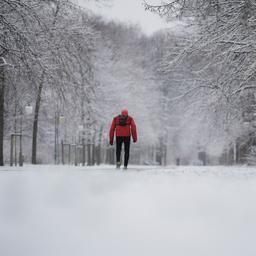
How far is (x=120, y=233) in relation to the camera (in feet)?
14.9

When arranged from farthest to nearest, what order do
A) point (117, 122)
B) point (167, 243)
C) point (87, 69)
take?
point (87, 69), point (117, 122), point (167, 243)

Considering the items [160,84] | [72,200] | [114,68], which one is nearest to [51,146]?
[114,68]

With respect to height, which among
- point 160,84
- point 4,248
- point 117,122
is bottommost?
point 4,248

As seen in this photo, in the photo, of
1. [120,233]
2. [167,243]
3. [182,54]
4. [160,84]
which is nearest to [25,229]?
[120,233]

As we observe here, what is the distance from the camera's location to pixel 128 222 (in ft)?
16.2

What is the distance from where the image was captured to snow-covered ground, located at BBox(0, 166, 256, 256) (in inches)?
164

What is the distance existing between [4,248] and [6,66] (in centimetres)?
1350

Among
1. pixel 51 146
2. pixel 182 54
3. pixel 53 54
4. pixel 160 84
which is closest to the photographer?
pixel 182 54

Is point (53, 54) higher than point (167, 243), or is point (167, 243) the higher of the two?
point (53, 54)

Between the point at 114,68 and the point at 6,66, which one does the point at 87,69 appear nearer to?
the point at 6,66

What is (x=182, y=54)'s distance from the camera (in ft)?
56.1

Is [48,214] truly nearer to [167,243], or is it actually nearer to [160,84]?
[167,243]

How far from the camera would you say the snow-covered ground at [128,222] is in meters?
4.16

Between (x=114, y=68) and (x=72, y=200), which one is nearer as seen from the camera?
(x=72, y=200)
